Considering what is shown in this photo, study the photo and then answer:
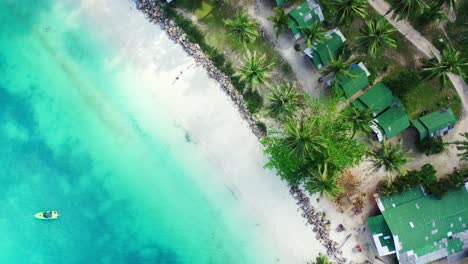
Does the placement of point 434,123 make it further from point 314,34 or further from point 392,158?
point 314,34

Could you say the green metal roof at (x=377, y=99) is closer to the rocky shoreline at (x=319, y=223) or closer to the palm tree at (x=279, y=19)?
the palm tree at (x=279, y=19)

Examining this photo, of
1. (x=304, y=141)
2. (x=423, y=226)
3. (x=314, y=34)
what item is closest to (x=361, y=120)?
(x=304, y=141)

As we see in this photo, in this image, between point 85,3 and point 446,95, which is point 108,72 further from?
point 446,95

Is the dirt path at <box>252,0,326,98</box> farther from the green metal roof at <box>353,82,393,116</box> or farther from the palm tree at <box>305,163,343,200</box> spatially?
the palm tree at <box>305,163,343,200</box>

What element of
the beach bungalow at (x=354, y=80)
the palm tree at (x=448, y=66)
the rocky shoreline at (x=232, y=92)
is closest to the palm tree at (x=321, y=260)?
the rocky shoreline at (x=232, y=92)

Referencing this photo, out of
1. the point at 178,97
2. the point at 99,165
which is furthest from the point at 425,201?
the point at 99,165

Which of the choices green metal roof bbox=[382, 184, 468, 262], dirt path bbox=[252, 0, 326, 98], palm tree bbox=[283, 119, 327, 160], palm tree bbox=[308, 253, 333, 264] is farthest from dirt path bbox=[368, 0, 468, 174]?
palm tree bbox=[308, 253, 333, 264]
